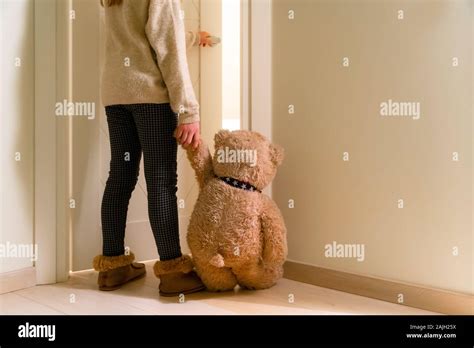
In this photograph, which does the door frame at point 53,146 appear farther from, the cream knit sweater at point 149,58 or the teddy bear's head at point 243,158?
the teddy bear's head at point 243,158

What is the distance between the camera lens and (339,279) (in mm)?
1550

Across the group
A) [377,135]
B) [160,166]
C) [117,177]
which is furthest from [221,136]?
[377,135]

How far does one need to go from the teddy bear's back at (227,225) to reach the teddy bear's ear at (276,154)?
15 centimetres

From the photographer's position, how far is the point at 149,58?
1426 millimetres

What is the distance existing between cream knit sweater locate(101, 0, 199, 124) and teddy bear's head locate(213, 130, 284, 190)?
0.53ft

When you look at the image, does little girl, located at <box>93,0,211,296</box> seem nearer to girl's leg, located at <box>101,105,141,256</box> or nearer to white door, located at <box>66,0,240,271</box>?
girl's leg, located at <box>101,105,141,256</box>

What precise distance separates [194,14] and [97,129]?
26.4 inches

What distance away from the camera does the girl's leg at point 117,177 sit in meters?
1.53

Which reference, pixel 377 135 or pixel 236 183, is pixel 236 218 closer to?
pixel 236 183

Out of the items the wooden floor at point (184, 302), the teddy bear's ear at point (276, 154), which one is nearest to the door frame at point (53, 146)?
the wooden floor at point (184, 302)

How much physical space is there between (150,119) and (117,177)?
0.23 metres

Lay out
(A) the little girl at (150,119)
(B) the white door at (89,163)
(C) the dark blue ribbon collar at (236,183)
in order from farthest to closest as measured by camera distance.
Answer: (B) the white door at (89,163) → (C) the dark blue ribbon collar at (236,183) → (A) the little girl at (150,119)
